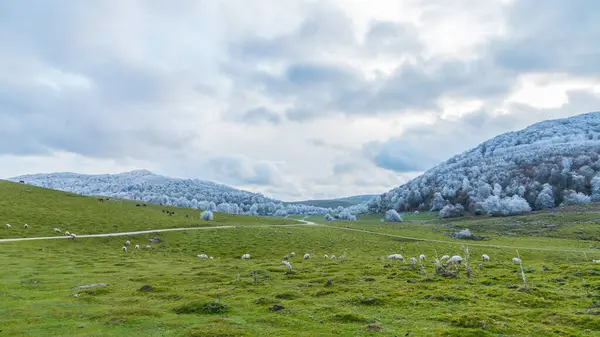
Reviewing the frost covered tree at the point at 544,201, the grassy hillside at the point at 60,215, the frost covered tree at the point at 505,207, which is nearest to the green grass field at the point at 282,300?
the grassy hillside at the point at 60,215

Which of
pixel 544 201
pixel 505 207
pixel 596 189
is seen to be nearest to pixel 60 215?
pixel 505 207

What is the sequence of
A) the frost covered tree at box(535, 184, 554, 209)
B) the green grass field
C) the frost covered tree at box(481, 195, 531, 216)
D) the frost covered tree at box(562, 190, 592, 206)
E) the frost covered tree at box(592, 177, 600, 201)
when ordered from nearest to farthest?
the green grass field, the frost covered tree at box(481, 195, 531, 216), the frost covered tree at box(562, 190, 592, 206), the frost covered tree at box(592, 177, 600, 201), the frost covered tree at box(535, 184, 554, 209)

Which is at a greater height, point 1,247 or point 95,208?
point 95,208

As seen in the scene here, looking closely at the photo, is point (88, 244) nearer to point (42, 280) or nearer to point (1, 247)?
point (1, 247)

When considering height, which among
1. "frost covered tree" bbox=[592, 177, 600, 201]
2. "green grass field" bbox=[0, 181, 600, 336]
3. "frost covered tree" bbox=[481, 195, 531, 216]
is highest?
"frost covered tree" bbox=[592, 177, 600, 201]

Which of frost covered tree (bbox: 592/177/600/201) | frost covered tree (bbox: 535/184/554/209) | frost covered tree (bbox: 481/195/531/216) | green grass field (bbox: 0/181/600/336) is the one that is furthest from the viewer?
frost covered tree (bbox: 535/184/554/209)

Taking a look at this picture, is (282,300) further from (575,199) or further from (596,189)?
(596,189)

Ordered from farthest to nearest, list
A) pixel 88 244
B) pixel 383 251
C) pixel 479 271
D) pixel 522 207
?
pixel 522 207, pixel 383 251, pixel 88 244, pixel 479 271

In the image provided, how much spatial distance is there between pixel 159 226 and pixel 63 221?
18.8 m

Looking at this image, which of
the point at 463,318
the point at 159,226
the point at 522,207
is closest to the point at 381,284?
the point at 463,318

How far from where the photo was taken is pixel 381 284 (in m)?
28.4

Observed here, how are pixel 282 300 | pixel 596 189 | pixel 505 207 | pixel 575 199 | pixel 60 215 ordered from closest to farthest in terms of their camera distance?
1. pixel 282 300
2. pixel 60 215
3. pixel 505 207
4. pixel 575 199
5. pixel 596 189

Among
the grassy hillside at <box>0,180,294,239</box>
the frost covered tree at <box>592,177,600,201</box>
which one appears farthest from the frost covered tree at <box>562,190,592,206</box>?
the grassy hillside at <box>0,180,294,239</box>

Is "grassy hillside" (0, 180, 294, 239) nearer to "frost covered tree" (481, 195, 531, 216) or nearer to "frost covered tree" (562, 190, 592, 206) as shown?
"frost covered tree" (481, 195, 531, 216)
